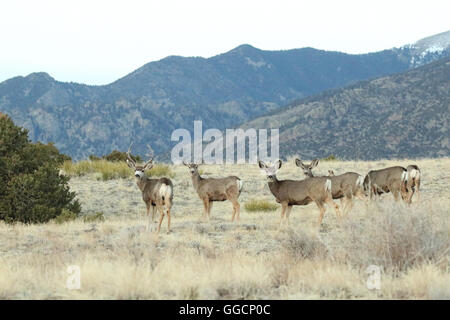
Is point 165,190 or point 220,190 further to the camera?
point 220,190

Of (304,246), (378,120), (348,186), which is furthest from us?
(378,120)

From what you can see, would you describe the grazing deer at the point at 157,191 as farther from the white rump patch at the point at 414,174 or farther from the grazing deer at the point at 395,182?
the white rump patch at the point at 414,174

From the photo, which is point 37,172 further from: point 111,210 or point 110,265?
Result: point 110,265

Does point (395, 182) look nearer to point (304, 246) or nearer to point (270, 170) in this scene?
point (270, 170)

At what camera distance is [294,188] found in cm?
1470

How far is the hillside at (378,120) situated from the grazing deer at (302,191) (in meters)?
57.7

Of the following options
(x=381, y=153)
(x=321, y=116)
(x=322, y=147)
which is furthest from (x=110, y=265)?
→ (x=321, y=116)

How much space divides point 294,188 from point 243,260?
17.2ft

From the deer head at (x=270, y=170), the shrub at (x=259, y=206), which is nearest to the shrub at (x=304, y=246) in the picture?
the deer head at (x=270, y=170)

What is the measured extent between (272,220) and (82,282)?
320 inches

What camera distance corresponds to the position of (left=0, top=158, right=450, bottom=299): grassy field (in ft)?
26.6

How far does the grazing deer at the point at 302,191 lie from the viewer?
46.2 feet

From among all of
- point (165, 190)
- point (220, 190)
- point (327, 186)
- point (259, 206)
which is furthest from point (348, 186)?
point (259, 206)

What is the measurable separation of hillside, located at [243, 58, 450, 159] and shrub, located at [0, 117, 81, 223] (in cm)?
5619
